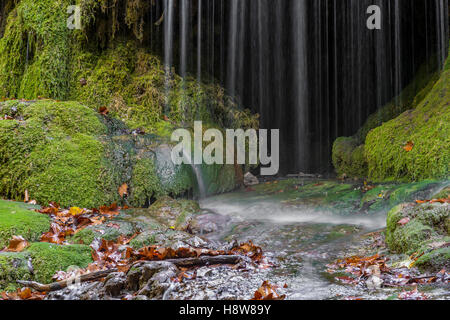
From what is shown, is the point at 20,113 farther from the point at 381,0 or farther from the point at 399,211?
the point at 381,0

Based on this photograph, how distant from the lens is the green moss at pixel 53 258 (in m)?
2.63

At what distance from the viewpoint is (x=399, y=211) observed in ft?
11.8

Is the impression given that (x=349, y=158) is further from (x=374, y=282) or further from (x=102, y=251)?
(x=102, y=251)

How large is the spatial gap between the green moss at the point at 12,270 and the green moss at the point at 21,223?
1.58 ft

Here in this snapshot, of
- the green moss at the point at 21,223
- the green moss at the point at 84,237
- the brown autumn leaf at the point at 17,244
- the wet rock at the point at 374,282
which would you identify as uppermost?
the green moss at the point at 21,223

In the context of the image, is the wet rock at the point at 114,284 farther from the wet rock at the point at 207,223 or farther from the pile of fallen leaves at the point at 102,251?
the wet rock at the point at 207,223

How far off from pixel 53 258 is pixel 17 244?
482 millimetres

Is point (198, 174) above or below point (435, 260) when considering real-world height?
above

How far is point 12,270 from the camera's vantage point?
97.5 inches

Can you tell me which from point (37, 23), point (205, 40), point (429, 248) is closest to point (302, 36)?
point (205, 40)

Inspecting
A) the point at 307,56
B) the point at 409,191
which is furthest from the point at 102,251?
the point at 307,56

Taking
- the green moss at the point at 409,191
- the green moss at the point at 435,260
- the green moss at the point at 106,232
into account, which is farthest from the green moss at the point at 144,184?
the green moss at the point at 435,260

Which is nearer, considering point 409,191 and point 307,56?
point 409,191

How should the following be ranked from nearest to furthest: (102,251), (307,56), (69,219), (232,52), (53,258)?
(53,258)
(102,251)
(69,219)
(232,52)
(307,56)
